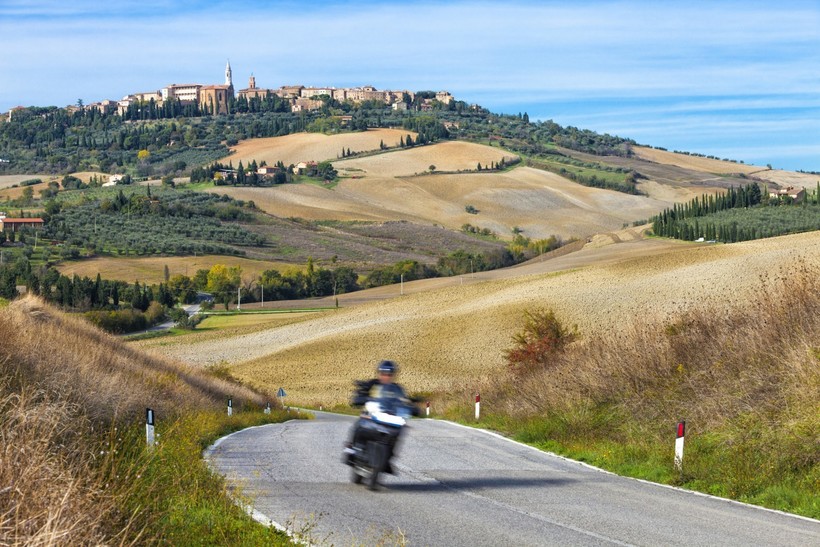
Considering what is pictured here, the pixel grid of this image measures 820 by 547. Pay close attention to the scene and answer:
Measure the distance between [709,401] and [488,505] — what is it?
539cm

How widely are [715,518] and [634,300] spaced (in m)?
52.8

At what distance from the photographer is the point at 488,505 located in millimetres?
11000

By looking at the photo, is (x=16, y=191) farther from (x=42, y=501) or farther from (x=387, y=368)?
(x=42, y=501)

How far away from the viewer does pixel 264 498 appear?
11117mm

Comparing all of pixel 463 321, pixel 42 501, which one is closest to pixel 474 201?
pixel 463 321

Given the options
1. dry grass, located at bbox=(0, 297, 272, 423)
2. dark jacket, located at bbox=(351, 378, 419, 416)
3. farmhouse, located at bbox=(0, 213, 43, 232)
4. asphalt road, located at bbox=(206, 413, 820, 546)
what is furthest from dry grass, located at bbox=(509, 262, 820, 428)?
farmhouse, located at bbox=(0, 213, 43, 232)

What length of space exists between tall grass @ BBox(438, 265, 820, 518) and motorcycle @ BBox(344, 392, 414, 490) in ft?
12.4

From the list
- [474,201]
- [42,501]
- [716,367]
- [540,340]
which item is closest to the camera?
[42,501]

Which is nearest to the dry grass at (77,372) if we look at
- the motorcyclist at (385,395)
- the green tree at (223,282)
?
the motorcyclist at (385,395)

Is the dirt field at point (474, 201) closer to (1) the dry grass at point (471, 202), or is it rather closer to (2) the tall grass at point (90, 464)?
(1) the dry grass at point (471, 202)

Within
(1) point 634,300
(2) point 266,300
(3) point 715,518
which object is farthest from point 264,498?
(2) point 266,300

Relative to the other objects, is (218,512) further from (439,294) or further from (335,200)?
(335,200)

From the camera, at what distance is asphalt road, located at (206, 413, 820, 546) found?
9289mm

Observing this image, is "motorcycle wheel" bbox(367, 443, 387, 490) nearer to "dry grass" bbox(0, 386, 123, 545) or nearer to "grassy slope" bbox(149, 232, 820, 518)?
"grassy slope" bbox(149, 232, 820, 518)
